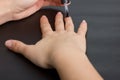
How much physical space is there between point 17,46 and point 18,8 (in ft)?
0.68

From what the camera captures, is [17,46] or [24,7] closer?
[17,46]

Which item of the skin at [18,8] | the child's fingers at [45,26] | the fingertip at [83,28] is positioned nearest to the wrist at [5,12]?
Answer: the skin at [18,8]

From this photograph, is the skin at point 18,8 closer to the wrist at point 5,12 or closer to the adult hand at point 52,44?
the wrist at point 5,12

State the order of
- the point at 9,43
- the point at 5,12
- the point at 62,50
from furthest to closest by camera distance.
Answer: the point at 5,12 < the point at 9,43 < the point at 62,50

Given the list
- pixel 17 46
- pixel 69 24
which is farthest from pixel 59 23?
pixel 17 46

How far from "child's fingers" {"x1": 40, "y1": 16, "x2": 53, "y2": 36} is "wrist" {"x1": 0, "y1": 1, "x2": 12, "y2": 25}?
117mm

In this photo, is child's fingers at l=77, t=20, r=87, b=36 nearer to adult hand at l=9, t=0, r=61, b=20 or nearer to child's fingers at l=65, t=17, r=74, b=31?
child's fingers at l=65, t=17, r=74, b=31

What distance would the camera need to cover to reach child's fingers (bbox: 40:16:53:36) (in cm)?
72

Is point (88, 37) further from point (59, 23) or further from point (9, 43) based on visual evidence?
point (9, 43)

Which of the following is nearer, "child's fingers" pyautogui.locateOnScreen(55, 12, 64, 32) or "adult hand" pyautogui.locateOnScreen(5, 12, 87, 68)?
"adult hand" pyautogui.locateOnScreen(5, 12, 87, 68)

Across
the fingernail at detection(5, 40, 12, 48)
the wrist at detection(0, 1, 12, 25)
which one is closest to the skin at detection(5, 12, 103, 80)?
the fingernail at detection(5, 40, 12, 48)

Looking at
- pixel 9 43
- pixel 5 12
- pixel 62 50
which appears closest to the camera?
pixel 62 50

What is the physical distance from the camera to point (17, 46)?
26.5 inches

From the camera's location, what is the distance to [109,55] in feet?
2.27
